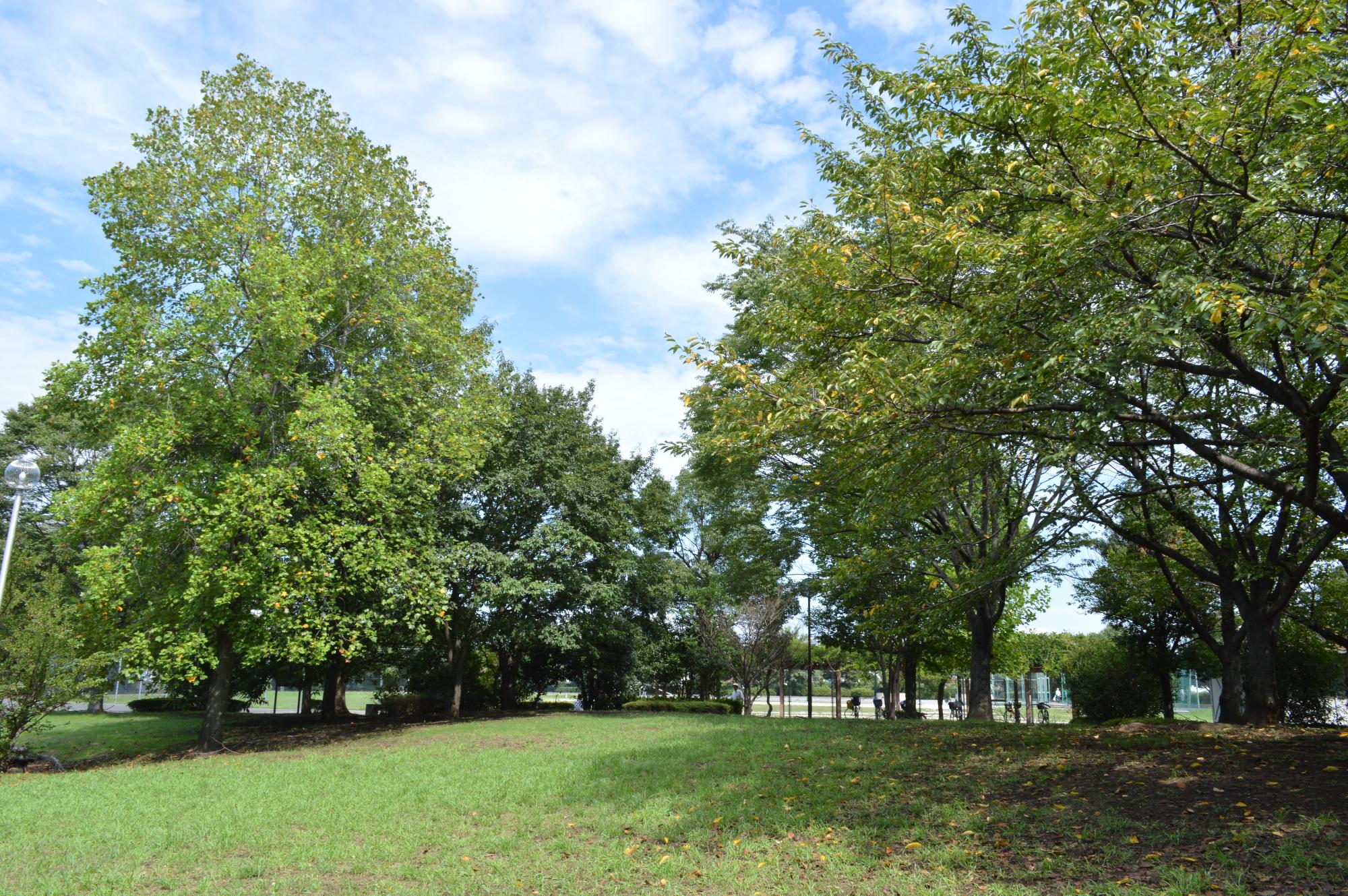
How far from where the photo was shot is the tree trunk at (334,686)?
2425 centimetres

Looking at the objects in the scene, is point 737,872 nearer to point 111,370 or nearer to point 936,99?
point 936,99

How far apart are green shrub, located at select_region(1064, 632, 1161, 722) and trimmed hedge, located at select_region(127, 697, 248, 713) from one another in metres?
29.7

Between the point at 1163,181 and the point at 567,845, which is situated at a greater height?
the point at 1163,181

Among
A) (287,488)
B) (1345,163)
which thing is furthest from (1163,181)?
(287,488)

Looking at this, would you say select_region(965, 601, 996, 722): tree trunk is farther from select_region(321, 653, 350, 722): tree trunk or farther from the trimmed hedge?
the trimmed hedge

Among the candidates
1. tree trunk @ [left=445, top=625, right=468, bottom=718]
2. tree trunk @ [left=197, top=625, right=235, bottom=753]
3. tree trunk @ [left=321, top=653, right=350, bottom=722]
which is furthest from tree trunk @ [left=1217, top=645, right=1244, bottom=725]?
tree trunk @ [left=321, top=653, right=350, bottom=722]

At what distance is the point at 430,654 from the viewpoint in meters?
25.3

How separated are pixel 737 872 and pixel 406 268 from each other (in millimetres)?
14733

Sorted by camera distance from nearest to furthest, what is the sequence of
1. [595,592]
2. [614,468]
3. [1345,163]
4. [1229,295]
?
[1229,295] → [1345,163] → [595,592] → [614,468]

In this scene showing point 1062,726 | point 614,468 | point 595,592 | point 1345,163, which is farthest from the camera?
point 614,468

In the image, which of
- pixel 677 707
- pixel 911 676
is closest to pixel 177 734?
pixel 677 707

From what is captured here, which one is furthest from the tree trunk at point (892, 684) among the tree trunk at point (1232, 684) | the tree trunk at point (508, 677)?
the tree trunk at point (1232, 684)

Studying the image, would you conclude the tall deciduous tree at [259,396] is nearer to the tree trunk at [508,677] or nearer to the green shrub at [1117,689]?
the tree trunk at [508,677]

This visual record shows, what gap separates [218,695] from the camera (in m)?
16.6
